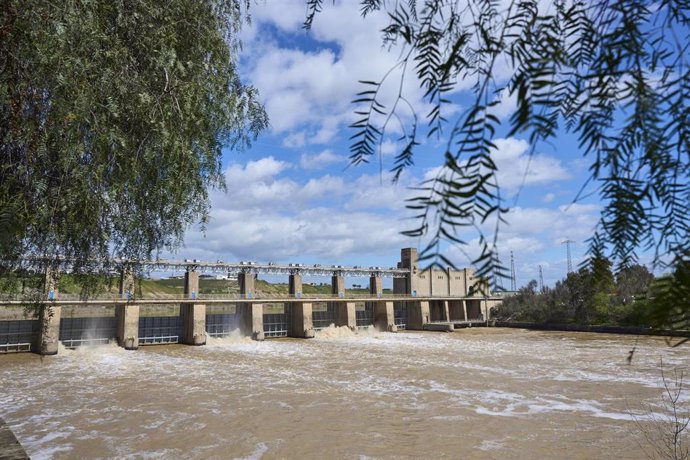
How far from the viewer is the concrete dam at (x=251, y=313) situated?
32.8 metres

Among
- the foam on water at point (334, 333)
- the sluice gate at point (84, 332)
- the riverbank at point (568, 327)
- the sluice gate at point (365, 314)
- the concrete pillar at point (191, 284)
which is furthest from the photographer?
the sluice gate at point (365, 314)

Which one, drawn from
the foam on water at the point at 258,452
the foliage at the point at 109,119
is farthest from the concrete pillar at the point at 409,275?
the foliage at the point at 109,119

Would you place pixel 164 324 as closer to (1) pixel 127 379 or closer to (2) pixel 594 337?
(1) pixel 127 379

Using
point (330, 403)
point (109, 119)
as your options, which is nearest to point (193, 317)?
point (330, 403)

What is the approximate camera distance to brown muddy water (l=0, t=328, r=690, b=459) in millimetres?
13984

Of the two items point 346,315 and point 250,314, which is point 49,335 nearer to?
point 250,314

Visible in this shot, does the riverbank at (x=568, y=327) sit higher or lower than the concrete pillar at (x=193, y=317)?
lower

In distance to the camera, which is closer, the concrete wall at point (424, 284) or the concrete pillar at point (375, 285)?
the concrete pillar at point (375, 285)

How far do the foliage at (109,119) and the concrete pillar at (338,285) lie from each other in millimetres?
42631

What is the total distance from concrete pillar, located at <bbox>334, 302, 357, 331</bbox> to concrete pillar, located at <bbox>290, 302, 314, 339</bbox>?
5.25 metres

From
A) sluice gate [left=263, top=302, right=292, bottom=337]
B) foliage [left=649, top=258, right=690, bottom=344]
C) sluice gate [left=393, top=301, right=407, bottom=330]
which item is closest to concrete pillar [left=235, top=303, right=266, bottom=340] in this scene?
sluice gate [left=263, top=302, right=292, bottom=337]

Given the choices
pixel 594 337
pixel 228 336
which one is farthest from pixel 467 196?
pixel 594 337

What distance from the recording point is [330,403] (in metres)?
19.4

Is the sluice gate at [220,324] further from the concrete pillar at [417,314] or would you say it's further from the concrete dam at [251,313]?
the concrete pillar at [417,314]
